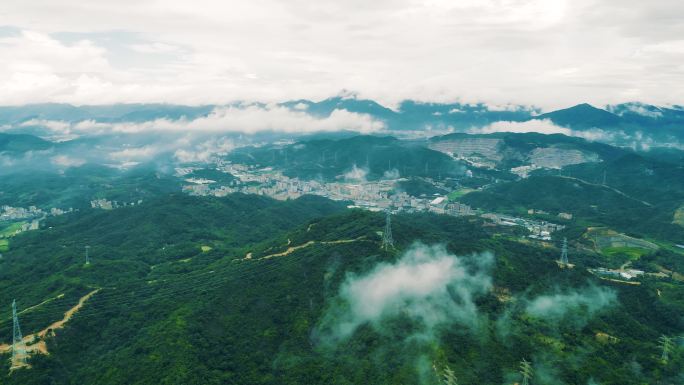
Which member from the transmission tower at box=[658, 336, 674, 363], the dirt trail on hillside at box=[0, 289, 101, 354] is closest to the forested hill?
the transmission tower at box=[658, 336, 674, 363]

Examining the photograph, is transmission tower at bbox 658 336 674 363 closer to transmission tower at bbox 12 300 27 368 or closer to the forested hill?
the forested hill

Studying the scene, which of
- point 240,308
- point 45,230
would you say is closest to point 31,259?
point 45,230

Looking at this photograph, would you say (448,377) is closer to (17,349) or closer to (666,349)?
→ (666,349)

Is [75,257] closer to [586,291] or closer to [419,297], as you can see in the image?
[419,297]

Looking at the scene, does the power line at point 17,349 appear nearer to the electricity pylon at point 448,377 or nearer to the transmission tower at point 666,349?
the electricity pylon at point 448,377

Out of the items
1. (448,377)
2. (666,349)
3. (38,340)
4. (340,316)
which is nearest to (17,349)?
(38,340)
